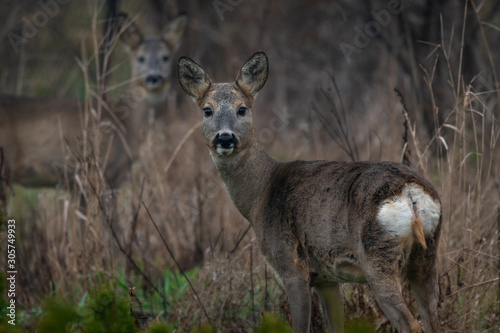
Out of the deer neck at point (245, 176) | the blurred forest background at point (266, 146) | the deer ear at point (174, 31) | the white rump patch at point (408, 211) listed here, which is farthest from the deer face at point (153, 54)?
the white rump patch at point (408, 211)

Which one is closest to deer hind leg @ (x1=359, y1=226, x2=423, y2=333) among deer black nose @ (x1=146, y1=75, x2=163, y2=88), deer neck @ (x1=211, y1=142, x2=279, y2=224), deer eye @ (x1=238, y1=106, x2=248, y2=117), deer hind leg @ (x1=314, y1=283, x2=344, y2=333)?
deer hind leg @ (x1=314, y1=283, x2=344, y2=333)

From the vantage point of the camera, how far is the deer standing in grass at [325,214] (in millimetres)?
3629

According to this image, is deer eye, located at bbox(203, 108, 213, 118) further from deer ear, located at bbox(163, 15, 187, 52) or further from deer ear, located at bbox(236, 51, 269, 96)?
deer ear, located at bbox(163, 15, 187, 52)

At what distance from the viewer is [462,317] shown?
15.8 ft

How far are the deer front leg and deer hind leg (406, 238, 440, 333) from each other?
0.54m

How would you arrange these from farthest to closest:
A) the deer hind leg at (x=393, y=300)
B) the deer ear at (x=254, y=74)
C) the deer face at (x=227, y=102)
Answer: the deer ear at (x=254, y=74) < the deer face at (x=227, y=102) < the deer hind leg at (x=393, y=300)

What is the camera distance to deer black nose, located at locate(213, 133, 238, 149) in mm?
4570

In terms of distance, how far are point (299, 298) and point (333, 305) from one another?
0.43m

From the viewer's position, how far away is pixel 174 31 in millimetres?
Answer: 10422

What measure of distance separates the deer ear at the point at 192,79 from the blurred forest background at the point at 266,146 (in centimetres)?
78

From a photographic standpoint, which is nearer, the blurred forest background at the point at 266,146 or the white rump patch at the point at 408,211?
the white rump patch at the point at 408,211

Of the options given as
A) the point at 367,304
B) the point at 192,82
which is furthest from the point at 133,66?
the point at 367,304

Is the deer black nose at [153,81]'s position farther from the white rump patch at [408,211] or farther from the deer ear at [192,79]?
the white rump patch at [408,211]

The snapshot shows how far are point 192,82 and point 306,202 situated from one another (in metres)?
1.31
